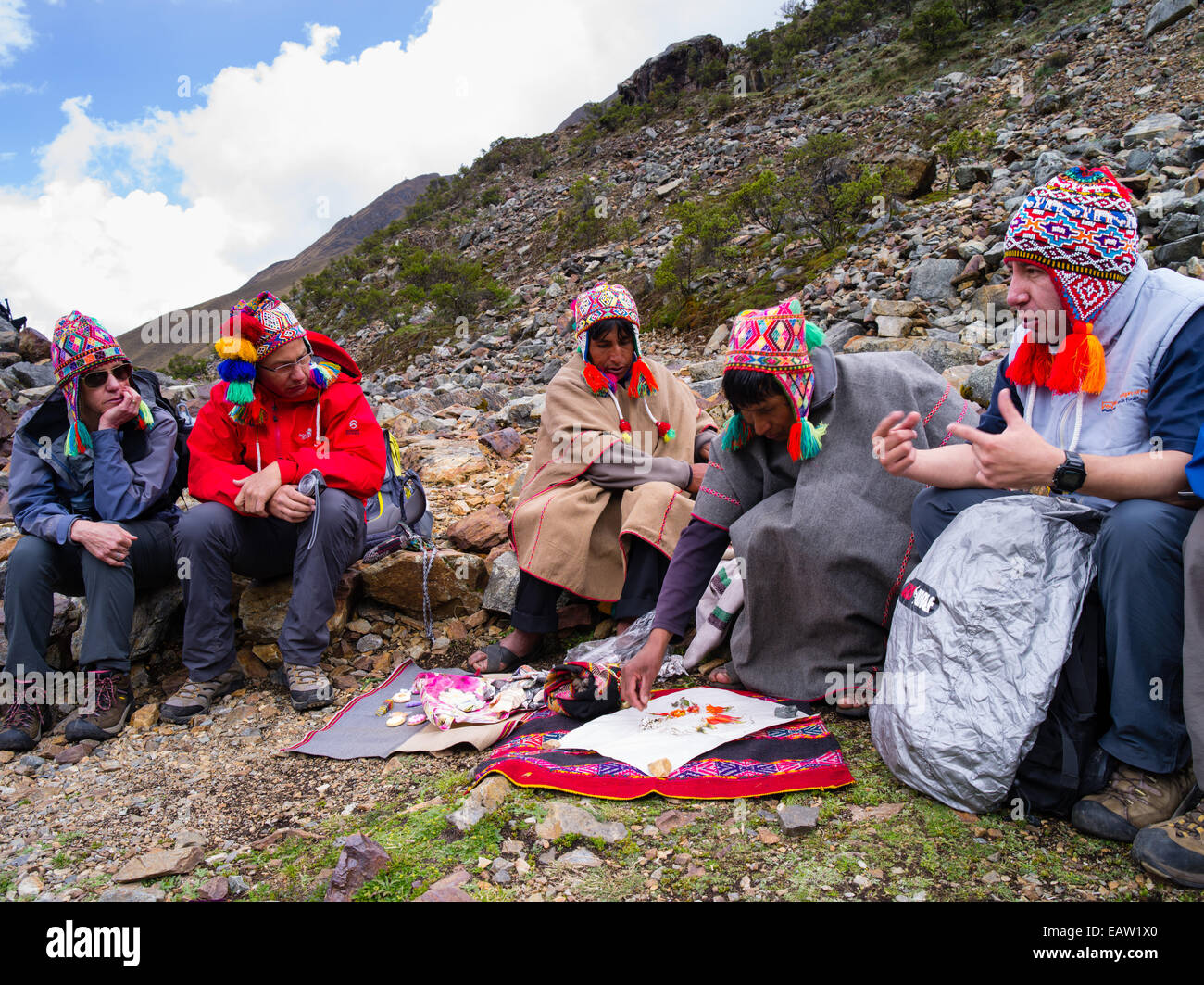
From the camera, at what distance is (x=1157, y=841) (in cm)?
147

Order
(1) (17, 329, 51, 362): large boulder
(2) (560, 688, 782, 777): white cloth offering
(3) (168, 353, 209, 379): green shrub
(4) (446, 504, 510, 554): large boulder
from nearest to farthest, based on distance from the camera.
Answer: (2) (560, 688, 782, 777): white cloth offering < (4) (446, 504, 510, 554): large boulder < (1) (17, 329, 51, 362): large boulder < (3) (168, 353, 209, 379): green shrub

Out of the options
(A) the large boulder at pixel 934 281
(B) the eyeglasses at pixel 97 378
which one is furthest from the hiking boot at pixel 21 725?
(A) the large boulder at pixel 934 281

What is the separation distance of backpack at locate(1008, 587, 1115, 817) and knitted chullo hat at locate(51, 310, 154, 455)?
10.9 ft

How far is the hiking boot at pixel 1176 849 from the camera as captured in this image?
1425 millimetres

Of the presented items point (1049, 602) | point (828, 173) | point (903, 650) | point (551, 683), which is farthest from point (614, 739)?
point (828, 173)

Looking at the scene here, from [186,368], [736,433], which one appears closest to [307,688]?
[736,433]

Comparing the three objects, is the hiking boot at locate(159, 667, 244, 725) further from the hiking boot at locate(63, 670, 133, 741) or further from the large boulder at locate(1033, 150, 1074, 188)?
the large boulder at locate(1033, 150, 1074, 188)

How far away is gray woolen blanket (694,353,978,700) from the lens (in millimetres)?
2355

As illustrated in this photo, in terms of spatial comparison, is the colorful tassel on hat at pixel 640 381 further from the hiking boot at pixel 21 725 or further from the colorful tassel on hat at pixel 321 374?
the hiking boot at pixel 21 725

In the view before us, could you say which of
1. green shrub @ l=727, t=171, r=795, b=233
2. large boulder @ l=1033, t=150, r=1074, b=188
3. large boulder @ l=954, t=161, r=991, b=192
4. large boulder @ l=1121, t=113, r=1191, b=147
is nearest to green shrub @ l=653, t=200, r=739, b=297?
green shrub @ l=727, t=171, r=795, b=233

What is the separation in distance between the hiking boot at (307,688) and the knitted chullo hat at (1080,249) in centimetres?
267

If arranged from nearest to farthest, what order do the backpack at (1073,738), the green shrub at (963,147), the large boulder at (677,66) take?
the backpack at (1073,738) < the green shrub at (963,147) < the large boulder at (677,66)

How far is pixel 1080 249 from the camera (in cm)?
180

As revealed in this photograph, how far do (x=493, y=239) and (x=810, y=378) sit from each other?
24205 millimetres
